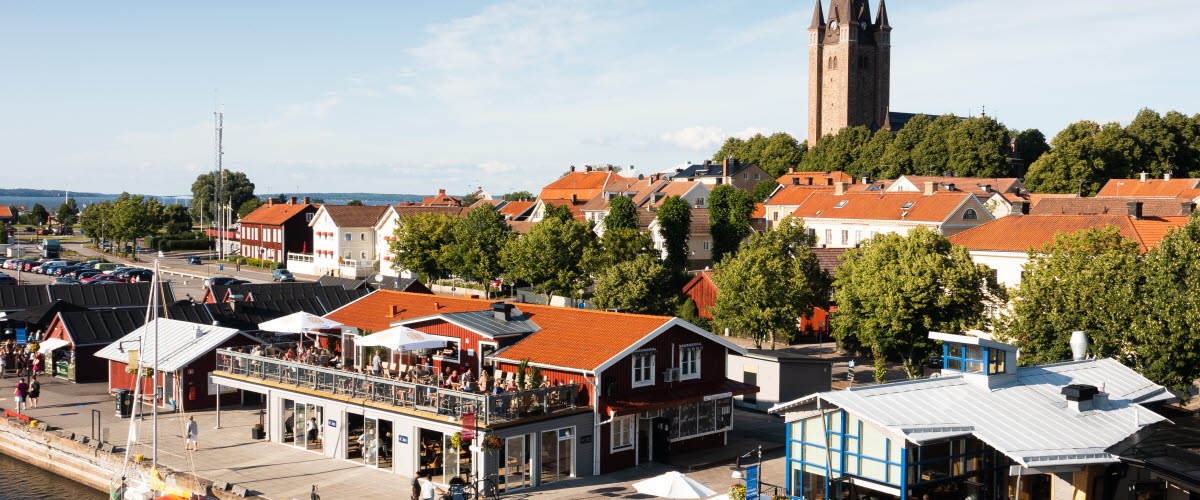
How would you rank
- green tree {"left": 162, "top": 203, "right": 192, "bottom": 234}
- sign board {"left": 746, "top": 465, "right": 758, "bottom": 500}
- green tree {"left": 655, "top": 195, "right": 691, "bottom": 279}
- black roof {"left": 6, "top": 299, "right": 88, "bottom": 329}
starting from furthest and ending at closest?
1. green tree {"left": 162, "top": 203, "right": 192, "bottom": 234}
2. green tree {"left": 655, "top": 195, "right": 691, "bottom": 279}
3. black roof {"left": 6, "top": 299, "right": 88, "bottom": 329}
4. sign board {"left": 746, "top": 465, "right": 758, "bottom": 500}

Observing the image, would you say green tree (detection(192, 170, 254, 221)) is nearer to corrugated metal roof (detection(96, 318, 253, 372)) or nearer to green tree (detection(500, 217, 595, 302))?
green tree (detection(500, 217, 595, 302))

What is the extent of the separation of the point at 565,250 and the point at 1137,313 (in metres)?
35.8

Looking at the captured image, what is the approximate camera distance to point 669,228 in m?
74.0

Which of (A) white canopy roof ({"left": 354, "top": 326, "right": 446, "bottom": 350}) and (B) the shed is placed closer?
(A) white canopy roof ({"left": 354, "top": 326, "right": 446, "bottom": 350})

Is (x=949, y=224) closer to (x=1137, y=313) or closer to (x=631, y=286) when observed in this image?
(x=631, y=286)

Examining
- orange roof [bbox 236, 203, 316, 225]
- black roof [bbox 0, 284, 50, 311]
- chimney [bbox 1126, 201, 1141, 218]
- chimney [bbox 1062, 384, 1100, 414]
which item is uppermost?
chimney [bbox 1126, 201, 1141, 218]

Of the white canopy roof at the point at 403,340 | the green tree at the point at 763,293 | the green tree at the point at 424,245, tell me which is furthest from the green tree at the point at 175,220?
the white canopy roof at the point at 403,340

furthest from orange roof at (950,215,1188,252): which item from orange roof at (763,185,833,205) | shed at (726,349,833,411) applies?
orange roof at (763,185,833,205)

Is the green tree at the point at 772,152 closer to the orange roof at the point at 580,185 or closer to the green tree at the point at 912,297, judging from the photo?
the orange roof at the point at 580,185

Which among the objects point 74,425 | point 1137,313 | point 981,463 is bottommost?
point 74,425

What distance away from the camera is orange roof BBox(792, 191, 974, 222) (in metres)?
67.3

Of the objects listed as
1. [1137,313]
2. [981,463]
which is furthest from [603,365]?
[1137,313]

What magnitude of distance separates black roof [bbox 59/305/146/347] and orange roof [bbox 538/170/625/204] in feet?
241

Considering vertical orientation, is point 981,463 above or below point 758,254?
below
